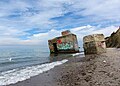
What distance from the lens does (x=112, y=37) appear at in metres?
67.1

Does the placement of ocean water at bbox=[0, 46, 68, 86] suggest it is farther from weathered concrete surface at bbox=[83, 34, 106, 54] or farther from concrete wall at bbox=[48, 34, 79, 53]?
concrete wall at bbox=[48, 34, 79, 53]

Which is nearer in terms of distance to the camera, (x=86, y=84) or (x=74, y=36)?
(x=86, y=84)

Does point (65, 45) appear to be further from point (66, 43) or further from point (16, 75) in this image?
point (16, 75)

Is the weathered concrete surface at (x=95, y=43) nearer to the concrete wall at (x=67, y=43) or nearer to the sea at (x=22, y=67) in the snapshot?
the sea at (x=22, y=67)

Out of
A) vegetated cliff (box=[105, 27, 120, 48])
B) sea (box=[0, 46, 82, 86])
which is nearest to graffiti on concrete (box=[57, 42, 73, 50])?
sea (box=[0, 46, 82, 86])

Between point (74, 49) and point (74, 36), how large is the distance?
3.96 m

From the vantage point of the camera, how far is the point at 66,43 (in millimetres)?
56125

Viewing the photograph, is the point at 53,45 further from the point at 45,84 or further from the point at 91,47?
the point at 45,84

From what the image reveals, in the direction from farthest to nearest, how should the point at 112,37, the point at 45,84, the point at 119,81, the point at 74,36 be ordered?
the point at 112,37 < the point at 74,36 < the point at 45,84 < the point at 119,81

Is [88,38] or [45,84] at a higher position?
[88,38]

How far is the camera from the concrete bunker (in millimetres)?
55406

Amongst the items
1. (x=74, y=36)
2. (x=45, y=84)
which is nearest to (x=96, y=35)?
(x=74, y=36)

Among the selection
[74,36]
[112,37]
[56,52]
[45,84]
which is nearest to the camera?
[45,84]

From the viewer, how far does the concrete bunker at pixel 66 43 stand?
5541cm
